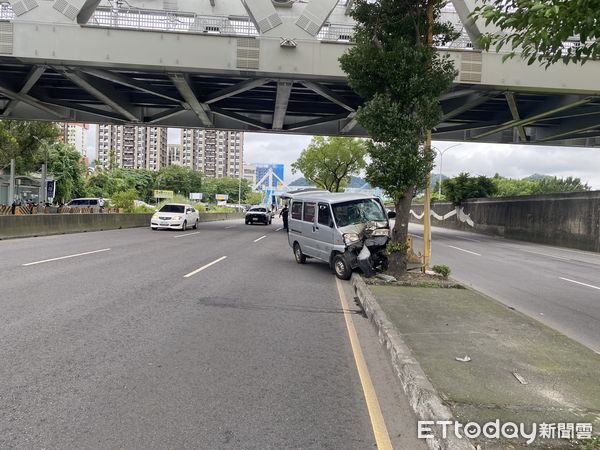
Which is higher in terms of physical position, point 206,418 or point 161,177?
point 161,177

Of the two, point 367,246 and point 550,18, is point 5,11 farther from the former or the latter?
point 550,18

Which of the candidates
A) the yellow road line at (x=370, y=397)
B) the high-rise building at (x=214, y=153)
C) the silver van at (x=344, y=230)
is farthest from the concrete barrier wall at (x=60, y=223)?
the high-rise building at (x=214, y=153)

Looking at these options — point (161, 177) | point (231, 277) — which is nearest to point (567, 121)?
point (231, 277)

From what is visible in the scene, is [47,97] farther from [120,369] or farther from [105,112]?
[120,369]

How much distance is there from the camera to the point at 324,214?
468 inches

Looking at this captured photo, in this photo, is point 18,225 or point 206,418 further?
point 18,225

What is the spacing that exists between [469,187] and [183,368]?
4063 centimetres

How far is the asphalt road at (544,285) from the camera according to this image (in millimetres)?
Result: 7657

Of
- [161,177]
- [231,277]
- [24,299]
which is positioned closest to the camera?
[24,299]

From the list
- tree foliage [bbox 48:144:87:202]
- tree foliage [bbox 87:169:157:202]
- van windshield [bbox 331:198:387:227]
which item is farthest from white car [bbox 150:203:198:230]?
tree foliage [bbox 87:169:157:202]

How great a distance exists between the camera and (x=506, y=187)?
85.5 m

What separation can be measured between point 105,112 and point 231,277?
23163mm

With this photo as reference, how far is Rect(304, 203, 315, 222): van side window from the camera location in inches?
489

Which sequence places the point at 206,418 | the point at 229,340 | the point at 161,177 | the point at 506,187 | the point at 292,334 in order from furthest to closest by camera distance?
the point at 161,177 → the point at 506,187 → the point at 292,334 → the point at 229,340 → the point at 206,418
